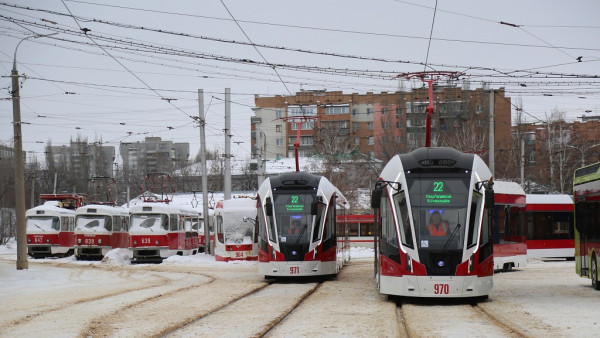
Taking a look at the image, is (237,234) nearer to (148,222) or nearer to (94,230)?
(148,222)

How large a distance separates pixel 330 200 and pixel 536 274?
8.35m

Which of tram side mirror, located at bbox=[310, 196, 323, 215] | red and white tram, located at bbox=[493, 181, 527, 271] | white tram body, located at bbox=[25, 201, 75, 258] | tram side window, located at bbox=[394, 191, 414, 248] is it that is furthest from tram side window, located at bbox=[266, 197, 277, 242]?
white tram body, located at bbox=[25, 201, 75, 258]

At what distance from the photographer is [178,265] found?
38031mm

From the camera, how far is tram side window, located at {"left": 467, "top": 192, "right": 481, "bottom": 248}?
673 inches

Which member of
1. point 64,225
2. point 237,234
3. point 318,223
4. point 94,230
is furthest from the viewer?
point 64,225

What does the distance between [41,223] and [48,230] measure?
0.54 metres

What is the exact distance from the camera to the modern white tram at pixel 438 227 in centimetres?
1680

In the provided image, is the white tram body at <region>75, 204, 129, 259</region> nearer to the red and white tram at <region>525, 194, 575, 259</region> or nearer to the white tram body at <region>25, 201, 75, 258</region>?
the white tram body at <region>25, 201, 75, 258</region>

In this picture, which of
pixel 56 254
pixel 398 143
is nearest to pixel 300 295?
pixel 56 254

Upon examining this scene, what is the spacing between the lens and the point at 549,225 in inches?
1542

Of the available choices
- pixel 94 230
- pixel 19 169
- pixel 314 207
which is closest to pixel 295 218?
pixel 314 207

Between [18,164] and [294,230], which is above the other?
[18,164]

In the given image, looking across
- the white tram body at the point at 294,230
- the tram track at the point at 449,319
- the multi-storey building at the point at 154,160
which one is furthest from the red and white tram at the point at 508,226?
the multi-storey building at the point at 154,160

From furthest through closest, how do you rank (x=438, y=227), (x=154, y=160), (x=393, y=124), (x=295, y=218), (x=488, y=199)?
(x=154, y=160) → (x=393, y=124) → (x=295, y=218) → (x=488, y=199) → (x=438, y=227)
